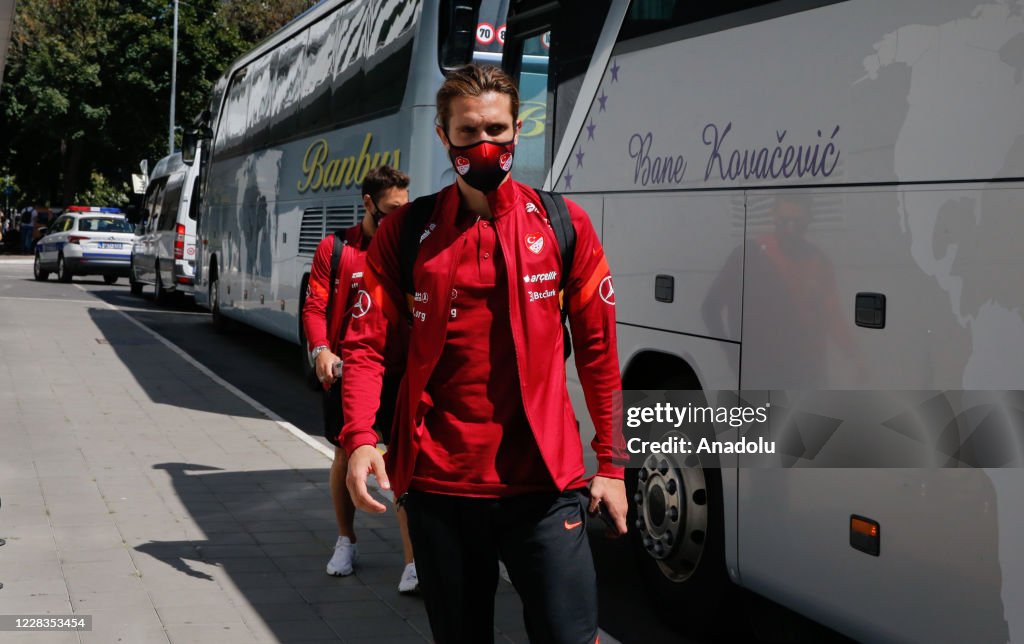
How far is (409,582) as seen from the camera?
585 cm

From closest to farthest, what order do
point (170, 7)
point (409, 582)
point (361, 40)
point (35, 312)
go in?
point (409, 582), point (361, 40), point (35, 312), point (170, 7)

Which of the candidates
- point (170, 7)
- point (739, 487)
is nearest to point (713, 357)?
point (739, 487)

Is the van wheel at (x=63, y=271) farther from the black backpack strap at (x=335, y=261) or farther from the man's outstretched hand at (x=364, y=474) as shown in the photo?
the man's outstretched hand at (x=364, y=474)

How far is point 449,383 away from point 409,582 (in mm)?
2890

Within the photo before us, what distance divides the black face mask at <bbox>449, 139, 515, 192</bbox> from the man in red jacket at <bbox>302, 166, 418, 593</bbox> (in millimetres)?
2517

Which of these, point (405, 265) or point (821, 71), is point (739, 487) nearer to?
point (821, 71)

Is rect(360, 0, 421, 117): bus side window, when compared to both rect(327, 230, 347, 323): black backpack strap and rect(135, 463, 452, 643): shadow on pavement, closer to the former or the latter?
rect(135, 463, 452, 643): shadow on pavement

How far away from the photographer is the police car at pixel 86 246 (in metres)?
31.2

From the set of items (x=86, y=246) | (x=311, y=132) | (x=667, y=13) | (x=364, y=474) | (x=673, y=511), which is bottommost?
(x=673, y=511)

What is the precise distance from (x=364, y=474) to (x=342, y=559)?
10.6 ft

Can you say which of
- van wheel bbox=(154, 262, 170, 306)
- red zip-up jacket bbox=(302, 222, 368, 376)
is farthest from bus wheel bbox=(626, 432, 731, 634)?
van wheel bbox=(154, 262, 170, 306)

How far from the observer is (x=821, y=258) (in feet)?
14.9

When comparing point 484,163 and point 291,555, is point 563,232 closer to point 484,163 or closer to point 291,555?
point 484,163

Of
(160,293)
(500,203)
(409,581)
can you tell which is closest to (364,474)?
(500,203)
